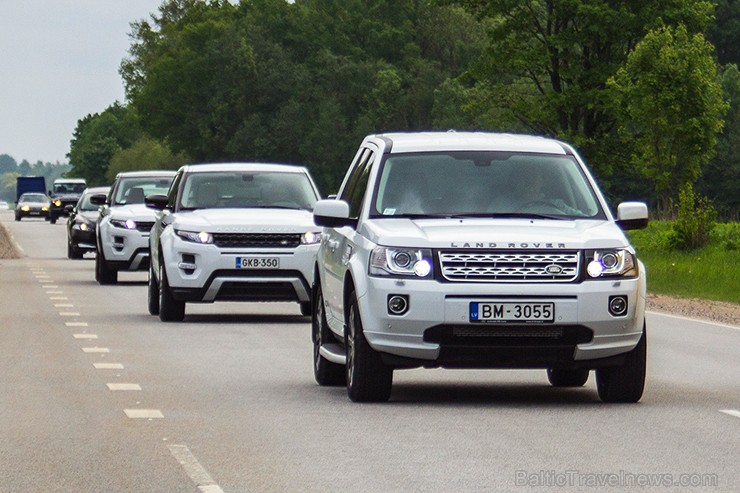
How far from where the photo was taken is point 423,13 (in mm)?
125688

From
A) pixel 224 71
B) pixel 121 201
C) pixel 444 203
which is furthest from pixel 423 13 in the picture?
pixel 444 203

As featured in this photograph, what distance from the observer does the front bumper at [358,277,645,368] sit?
37.7ft

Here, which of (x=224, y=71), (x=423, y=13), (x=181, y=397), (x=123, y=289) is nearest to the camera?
(x=181, y=397)

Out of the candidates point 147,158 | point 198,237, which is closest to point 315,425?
point 198,237

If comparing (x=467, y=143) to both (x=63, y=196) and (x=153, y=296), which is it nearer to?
(x=153, y=296)

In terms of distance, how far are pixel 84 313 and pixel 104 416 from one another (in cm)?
1103

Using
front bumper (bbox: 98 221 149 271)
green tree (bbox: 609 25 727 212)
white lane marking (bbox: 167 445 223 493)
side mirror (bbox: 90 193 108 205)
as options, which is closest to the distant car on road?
green tree (bbox: 609 25 727 212)

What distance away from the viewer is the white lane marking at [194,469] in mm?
8367

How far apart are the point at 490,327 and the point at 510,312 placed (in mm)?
148

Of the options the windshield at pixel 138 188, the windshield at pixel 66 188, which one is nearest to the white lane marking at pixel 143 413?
the windshield at pixel 138 188

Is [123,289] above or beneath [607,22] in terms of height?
beneath

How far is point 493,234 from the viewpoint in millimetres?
11750

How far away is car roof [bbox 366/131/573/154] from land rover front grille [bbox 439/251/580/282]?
58.0 inches

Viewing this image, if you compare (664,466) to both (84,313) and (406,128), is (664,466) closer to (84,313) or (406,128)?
(84,313)
